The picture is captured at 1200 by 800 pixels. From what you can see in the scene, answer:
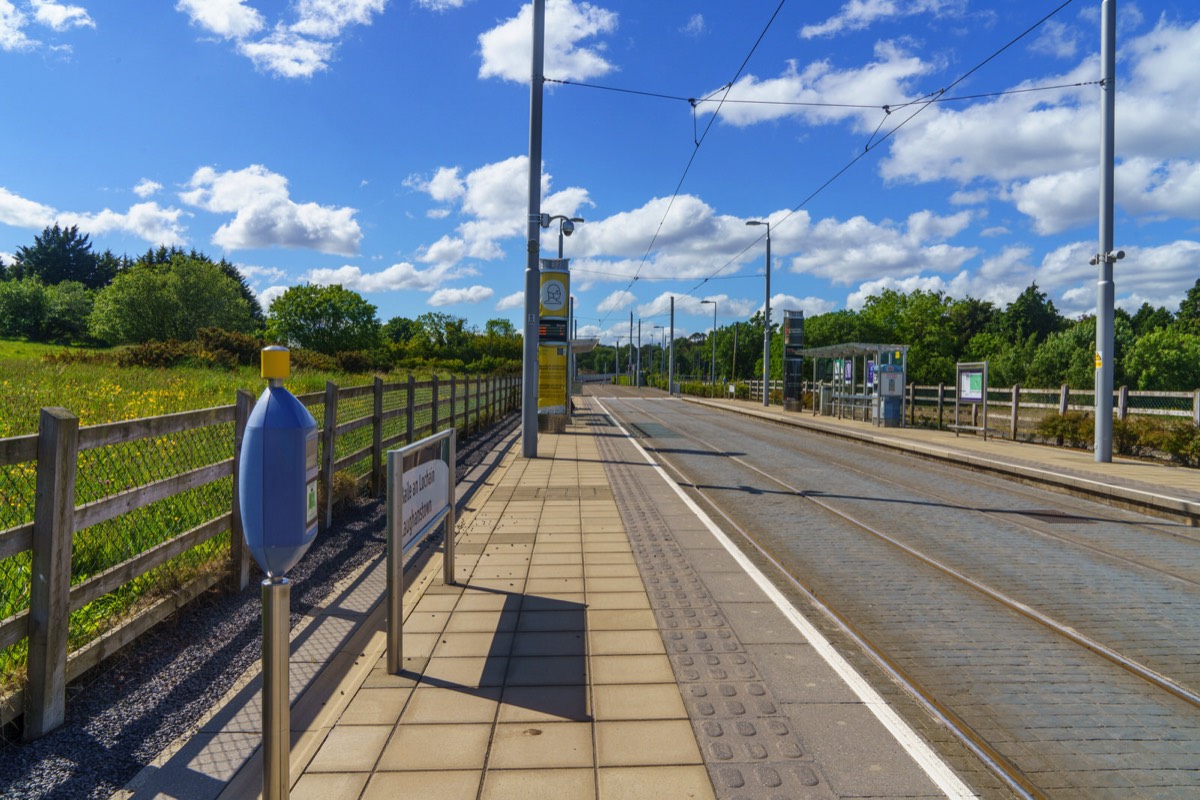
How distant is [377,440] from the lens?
9617mm

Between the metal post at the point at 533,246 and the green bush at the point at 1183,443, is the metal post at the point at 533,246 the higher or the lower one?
the higher one

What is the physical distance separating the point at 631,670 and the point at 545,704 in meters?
0.60

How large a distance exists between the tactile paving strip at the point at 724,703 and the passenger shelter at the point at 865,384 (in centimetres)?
2185

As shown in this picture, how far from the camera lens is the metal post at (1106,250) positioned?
1515cm

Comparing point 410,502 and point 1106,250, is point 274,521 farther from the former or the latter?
point 1106,250

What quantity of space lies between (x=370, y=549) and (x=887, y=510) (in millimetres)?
6247

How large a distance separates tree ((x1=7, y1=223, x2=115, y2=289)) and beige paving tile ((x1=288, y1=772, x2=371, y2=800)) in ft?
370

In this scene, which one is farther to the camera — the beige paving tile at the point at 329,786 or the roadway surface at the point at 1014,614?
the roadway surface at the point at 1014,614

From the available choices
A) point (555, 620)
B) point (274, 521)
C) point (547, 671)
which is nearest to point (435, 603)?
point (555, 620)

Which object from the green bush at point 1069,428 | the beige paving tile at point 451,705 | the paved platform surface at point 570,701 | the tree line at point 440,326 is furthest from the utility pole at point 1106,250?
the tree line at point 440,326

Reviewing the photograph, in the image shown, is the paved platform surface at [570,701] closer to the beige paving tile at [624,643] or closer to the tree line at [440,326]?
the beige paving tile at [624,643]

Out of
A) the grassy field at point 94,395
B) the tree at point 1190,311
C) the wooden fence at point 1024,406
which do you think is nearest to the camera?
the grassy field at point 94,395

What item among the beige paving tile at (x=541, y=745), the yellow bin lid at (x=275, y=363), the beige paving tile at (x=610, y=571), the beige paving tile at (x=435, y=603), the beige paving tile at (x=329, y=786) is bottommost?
the beige paving tile at (x=610, y=571)

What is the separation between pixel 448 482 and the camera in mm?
5754
